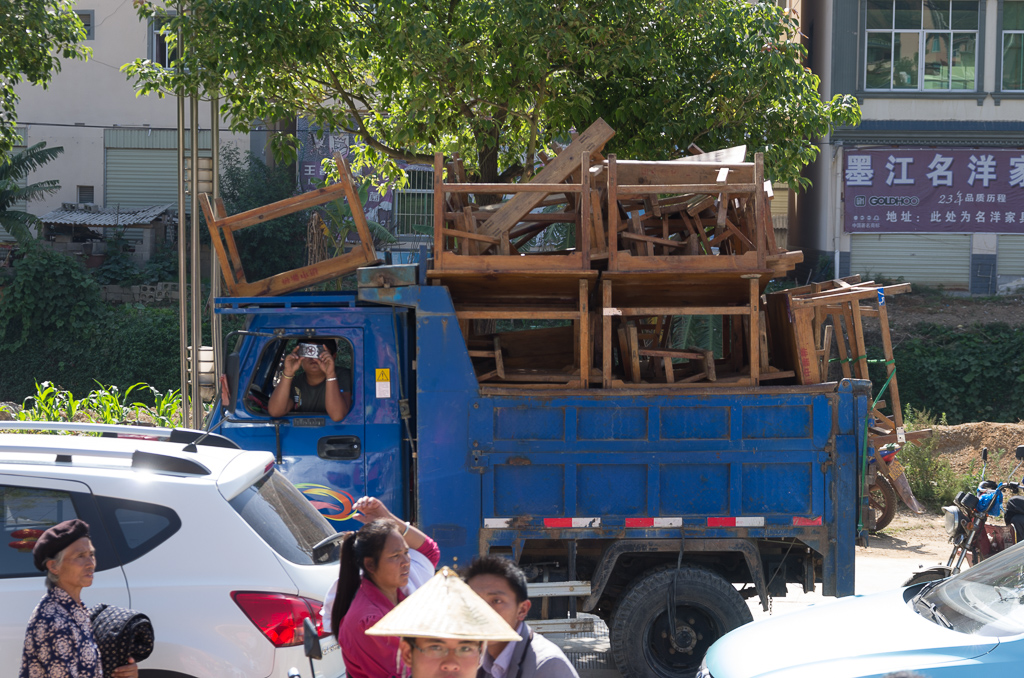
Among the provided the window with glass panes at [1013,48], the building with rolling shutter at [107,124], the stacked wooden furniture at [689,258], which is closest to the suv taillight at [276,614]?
the stacked wooden furniture at [689,258]

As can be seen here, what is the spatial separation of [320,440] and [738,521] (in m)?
2.67

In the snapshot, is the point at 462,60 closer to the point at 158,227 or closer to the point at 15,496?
the point at 15,496

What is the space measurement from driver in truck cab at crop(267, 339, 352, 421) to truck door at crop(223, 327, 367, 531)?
1.7 inches

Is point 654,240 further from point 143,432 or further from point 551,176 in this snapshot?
point 143,432

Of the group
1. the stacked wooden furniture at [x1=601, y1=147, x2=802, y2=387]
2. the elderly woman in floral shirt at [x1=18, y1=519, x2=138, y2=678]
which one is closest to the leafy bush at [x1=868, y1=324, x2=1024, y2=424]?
the stacked wooden furniture at [x1=601, y1=147, x2=802, y2=387]

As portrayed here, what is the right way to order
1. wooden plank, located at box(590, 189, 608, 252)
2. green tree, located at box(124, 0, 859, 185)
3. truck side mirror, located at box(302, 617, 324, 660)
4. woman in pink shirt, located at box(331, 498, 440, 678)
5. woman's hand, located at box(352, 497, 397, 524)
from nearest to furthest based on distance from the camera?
woman in pink shirt, located at box(331, 498, 440, 678), truck side mirror, located at box(302, 617, 324, 660), woman's hand, located at box(352, 497, 397, 524), wooden plank, located at box(590, 189, 608, 252), green tree, located at box(124, 0, 859, 185)

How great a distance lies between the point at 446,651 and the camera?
2096 mm

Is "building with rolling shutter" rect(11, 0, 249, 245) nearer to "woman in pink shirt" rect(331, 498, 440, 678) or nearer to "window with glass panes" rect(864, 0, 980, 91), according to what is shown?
"window with glass panes" rect(864, 0, 980, 91)

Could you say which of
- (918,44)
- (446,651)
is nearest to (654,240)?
(446,651)

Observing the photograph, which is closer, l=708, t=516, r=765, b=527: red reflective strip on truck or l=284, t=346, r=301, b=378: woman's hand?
l=708, t=516, r=765, b=527: red reflective strip on truck

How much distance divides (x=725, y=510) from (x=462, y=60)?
5.35 meters

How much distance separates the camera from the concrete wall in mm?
24281

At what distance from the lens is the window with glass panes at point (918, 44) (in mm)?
21094

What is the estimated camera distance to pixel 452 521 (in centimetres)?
559
